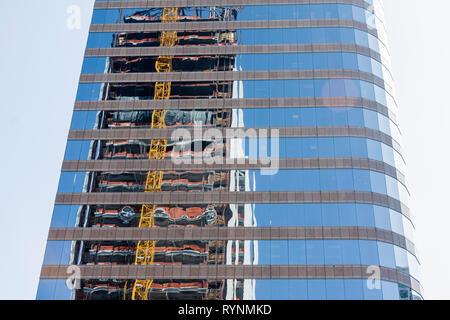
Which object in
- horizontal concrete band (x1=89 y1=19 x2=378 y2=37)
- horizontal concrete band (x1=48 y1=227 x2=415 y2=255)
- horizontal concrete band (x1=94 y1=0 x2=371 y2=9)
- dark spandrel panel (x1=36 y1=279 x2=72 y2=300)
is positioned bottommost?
dark spandrel panel (x1=36 y1=279 x2=72 y2=300)

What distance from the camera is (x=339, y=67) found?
55.4m

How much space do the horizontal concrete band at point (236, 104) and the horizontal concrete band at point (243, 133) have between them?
254cm

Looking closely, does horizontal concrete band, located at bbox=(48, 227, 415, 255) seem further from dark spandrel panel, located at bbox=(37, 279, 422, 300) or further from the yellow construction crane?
dark spandrel panel, located at bbox=(37, 279, 422, 300)

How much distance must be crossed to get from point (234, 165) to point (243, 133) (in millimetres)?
3563

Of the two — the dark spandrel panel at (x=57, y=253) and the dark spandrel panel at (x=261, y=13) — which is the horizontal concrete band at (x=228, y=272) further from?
the dark spandrel panel at (x=261, y=13)

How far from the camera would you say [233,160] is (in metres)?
51.2

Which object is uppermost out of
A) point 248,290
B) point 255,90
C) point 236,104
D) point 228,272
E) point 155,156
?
point 255,90

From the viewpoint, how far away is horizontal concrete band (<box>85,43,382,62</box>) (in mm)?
56438

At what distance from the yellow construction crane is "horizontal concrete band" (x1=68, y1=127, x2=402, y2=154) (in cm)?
121

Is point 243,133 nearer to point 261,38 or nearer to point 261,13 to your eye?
point 261,38

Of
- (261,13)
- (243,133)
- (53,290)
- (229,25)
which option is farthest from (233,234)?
(261,13)

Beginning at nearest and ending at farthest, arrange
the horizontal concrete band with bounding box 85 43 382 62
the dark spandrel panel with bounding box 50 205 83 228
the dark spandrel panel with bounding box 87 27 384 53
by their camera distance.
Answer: the dark spandrel panel with bounding box 50 205 83 228
the horizontal concrete band with bounding box 85 43 382 62
the dark spandrel panel with bounding box 87 27 384 53

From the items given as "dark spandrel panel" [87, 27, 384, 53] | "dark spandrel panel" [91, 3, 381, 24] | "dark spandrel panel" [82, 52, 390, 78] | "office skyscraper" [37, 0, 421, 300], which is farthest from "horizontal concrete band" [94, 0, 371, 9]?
"dark spandrel panel" [82, 52, 390, 78]

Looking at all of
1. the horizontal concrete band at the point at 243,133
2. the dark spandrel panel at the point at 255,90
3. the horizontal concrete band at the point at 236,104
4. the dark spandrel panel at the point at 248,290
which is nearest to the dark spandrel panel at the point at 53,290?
the dark spandrel panel at the point at 248,290
